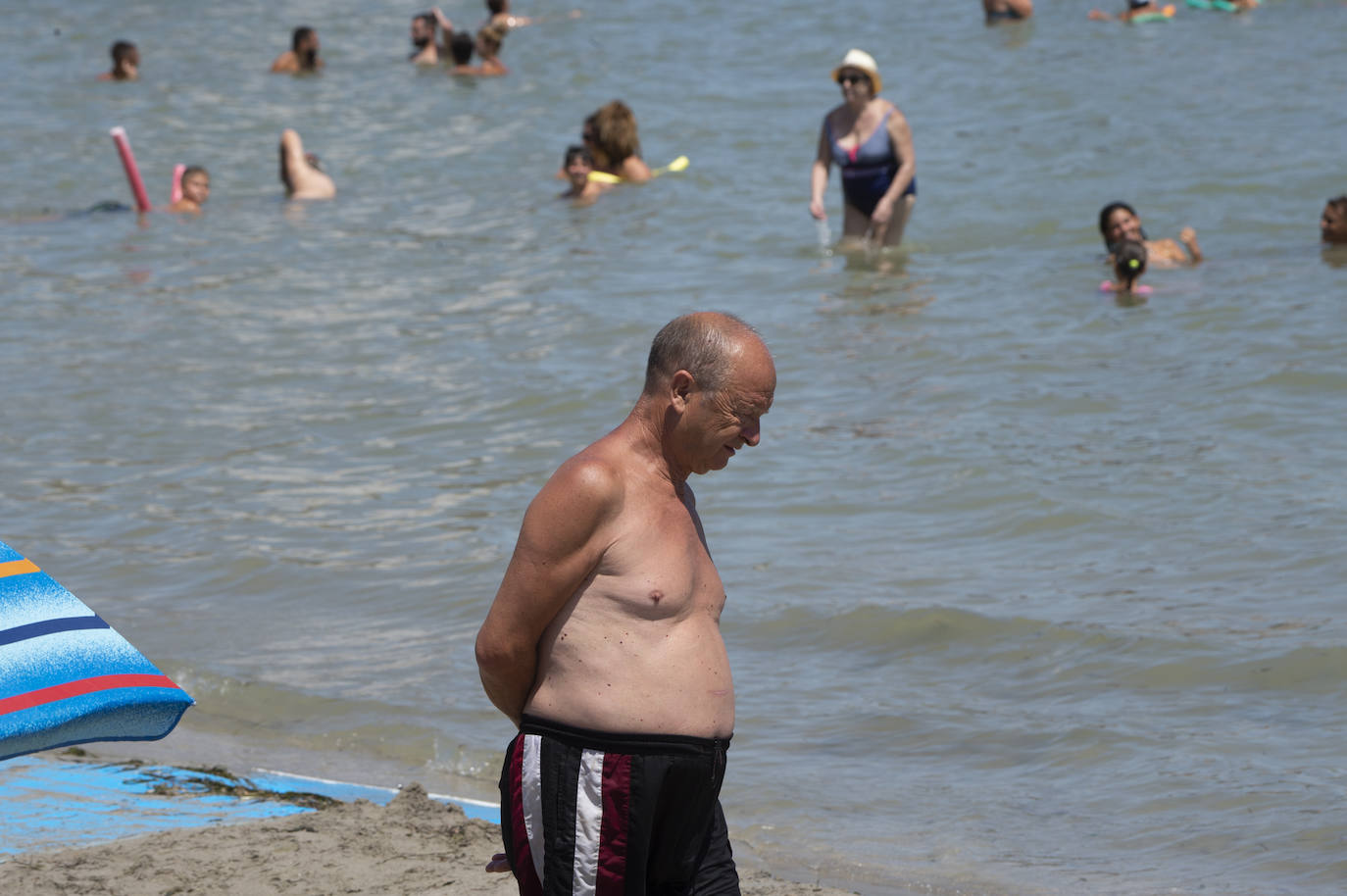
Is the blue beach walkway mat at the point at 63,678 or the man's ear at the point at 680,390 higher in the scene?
the man's ear at the point at 680,390

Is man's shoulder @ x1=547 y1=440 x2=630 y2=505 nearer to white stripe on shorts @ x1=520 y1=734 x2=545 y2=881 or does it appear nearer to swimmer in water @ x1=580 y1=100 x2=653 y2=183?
white stripe on shorts @ x1=520 y1=734 x2=545 y2=881

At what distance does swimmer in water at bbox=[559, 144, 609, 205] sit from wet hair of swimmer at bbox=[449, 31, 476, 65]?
7.80 metres

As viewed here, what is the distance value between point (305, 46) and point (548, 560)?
22.0 metres

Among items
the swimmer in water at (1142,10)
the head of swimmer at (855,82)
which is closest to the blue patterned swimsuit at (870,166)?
the head of swimmer at (855,82)

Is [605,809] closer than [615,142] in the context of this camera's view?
Yes

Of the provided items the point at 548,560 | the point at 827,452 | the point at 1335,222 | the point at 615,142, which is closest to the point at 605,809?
the point at 548,560

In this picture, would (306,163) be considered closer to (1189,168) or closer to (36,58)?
(1189,168)

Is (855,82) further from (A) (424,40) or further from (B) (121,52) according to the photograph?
(B) (121,52)

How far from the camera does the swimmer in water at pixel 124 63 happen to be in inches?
890

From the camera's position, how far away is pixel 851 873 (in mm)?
4188

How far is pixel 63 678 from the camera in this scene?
301cm

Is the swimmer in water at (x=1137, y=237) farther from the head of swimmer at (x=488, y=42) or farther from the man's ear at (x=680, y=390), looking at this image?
the head of swimmer at (x=488, y=42)

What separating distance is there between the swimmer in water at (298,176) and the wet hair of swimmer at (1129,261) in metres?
8.80

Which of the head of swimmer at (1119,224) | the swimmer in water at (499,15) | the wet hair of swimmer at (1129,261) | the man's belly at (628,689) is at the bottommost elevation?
the wet hair of swimmer at (1129,261)
